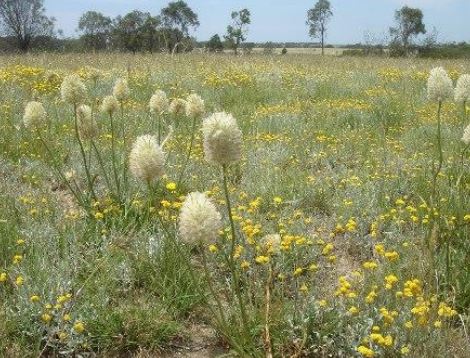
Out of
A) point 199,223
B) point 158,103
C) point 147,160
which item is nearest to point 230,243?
point 158,103

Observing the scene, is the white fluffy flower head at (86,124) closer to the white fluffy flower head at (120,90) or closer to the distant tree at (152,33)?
the white fluffy flower head at (120,90)

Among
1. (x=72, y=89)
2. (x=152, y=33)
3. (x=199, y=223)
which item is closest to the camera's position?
(x=199, y=223)

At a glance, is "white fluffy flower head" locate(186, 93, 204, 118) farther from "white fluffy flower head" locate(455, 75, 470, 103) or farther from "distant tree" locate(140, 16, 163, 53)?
"distant tree" locate(140, 16, 163, 53)

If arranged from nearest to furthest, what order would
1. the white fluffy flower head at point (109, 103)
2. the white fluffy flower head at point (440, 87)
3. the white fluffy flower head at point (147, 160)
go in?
1. the white fluffy flower head at point (147, 160)
2. the white fluffy flower head at point (440, 87)
3. the white fluffy flower head at point (109, 103)

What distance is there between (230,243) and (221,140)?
1.45 metres

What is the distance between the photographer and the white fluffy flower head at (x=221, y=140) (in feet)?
5.57

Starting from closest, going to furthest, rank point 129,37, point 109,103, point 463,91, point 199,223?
point 199,223, point 463,91, point 109,103, point 129,37

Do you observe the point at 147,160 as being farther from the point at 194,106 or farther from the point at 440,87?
the point at 440,87

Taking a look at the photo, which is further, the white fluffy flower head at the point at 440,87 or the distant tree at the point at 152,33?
the distant tree at the point at 152,33

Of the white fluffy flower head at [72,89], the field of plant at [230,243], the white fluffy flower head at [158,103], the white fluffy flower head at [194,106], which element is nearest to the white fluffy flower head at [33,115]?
the field of plant at [230,243]

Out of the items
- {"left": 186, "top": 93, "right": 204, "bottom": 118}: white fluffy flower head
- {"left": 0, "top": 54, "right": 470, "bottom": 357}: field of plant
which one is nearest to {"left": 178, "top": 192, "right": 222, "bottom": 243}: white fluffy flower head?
{"left": 0, "top": 54, "right": 470, "bottom": 357}: field of plant

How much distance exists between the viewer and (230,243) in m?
3.06

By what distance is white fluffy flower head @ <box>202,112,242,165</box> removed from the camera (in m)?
1.70

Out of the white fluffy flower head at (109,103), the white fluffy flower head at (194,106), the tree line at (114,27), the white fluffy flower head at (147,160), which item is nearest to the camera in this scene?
the white fluffy flower head at (147,160)
